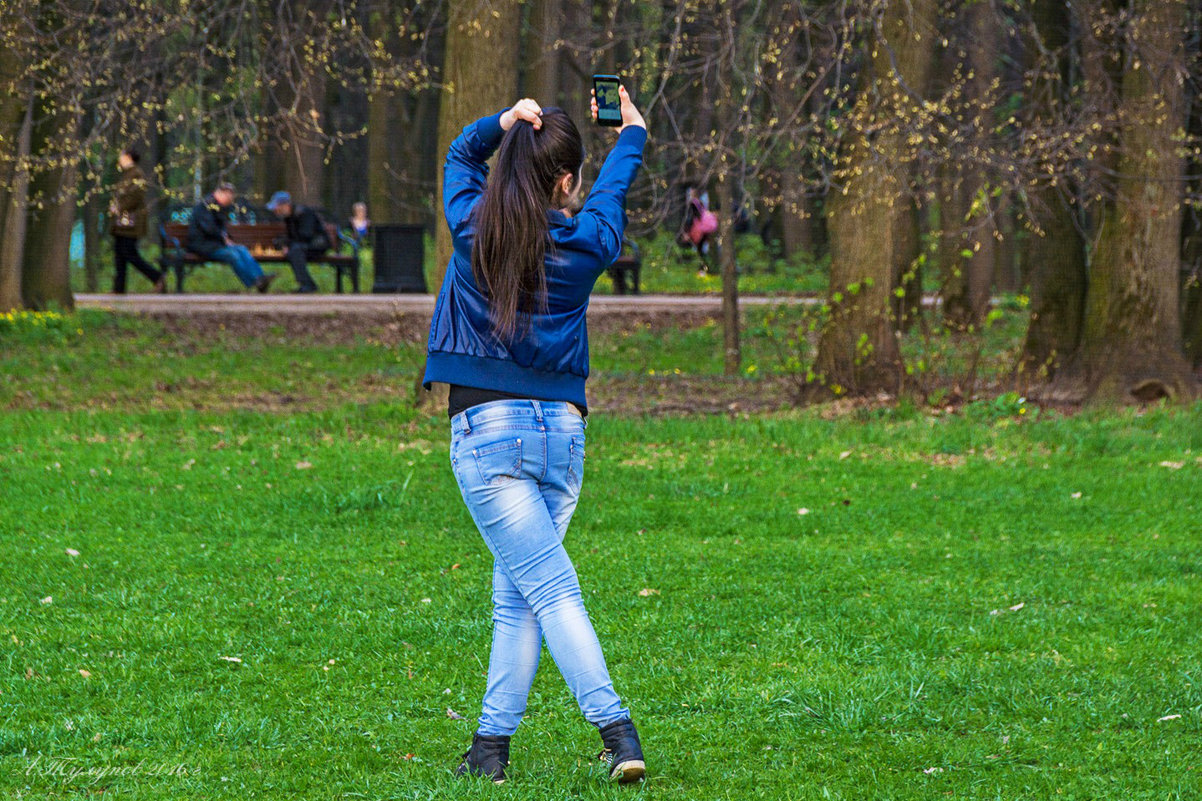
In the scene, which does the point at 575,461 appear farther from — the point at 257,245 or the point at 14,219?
the point at 257,245

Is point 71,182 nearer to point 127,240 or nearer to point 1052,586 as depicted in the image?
point 127,240

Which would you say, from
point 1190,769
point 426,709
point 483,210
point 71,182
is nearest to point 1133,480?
point 1190,769

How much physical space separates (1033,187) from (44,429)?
8.01m

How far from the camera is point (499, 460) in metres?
3.64

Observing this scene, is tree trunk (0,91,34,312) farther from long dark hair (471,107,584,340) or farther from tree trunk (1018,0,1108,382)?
long dark hair (471,107,584,340)

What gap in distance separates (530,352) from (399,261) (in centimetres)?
1745

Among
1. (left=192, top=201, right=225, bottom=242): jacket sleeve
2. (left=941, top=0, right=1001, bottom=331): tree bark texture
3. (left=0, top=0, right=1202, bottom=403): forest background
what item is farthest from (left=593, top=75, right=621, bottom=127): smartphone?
(left=192, top=201, right=225, bottom=242): jacket sleeve

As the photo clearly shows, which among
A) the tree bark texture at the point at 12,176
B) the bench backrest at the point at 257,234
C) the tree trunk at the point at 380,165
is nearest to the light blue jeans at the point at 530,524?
the tree bark texture at the point at 12,176

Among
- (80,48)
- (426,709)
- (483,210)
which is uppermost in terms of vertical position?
(80,48)

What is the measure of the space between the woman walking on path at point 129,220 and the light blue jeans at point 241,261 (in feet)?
3.47

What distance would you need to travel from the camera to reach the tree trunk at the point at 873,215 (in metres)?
11.0

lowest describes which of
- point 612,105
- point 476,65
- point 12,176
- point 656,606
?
point 656,606

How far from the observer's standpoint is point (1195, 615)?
6.01 metres

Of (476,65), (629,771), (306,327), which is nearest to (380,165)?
(306,327)
